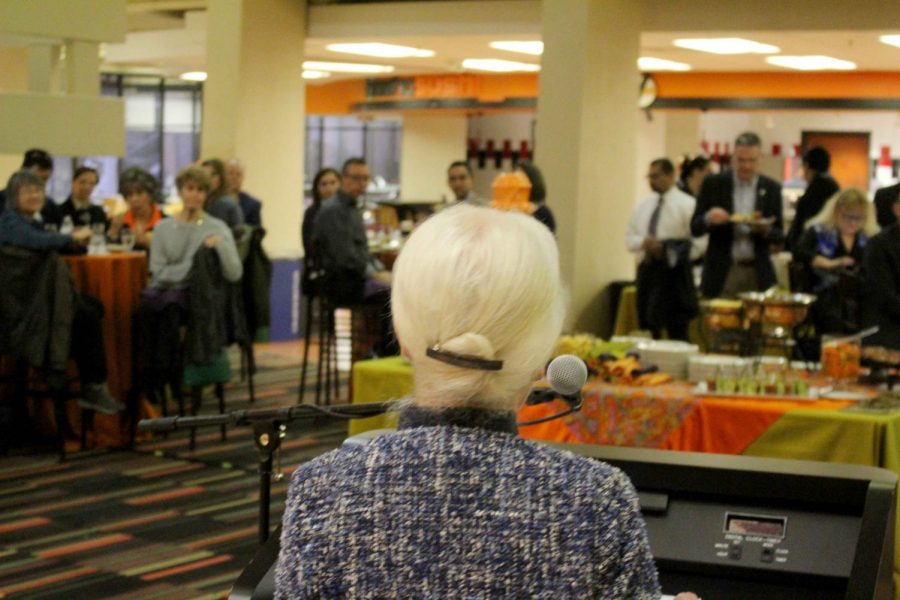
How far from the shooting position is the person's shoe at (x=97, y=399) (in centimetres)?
706

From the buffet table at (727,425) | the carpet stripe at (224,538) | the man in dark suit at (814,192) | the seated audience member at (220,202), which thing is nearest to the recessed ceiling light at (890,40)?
the man in dark suit at (814,192)

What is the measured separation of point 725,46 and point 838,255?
5.08 meters

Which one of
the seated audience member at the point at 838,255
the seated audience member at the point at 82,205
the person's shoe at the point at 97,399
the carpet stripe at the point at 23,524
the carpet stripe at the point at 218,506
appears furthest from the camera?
the seated audience member at the point at 82,205

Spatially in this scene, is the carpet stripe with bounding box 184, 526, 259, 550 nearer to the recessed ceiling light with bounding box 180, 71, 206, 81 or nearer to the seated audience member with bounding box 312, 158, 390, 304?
the seated audience member with bounding box 312, 158, 390, 304

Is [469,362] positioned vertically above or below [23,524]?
above

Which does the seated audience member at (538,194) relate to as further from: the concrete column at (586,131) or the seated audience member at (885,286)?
the concrete column at (586,131)

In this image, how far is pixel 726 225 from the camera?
795 centimetres

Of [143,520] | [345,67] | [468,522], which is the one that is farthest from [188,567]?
[345,67]

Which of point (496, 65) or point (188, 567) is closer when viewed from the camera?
point (188, 567)

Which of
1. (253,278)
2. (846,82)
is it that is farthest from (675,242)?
(846,82)

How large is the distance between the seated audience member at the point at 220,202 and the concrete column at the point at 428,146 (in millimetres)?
12603

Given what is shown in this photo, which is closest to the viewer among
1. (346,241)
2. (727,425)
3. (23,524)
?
(727,425)

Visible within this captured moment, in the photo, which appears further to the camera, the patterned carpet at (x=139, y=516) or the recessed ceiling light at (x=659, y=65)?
the recessed ceiling light at (x=659, y=65)

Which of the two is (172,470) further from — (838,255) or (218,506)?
(838,255)
